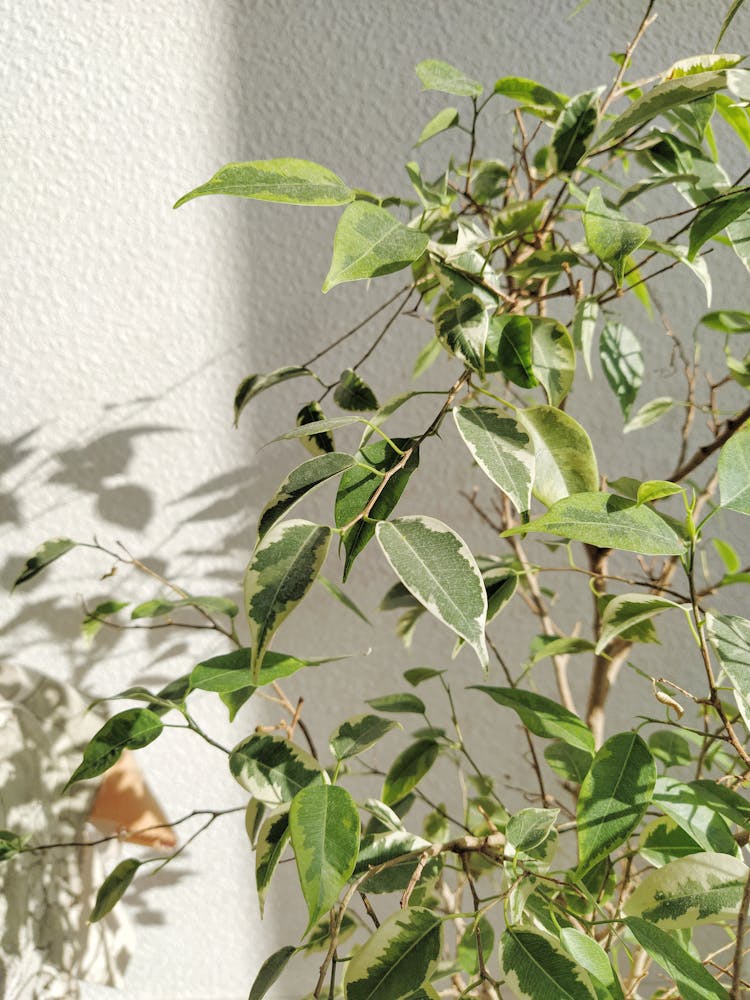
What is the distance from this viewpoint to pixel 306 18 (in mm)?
785

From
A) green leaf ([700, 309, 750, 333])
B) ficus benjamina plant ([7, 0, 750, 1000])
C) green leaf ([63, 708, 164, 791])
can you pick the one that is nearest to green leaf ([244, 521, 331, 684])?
ficus benjamina plant ([7, 0, 750, 1000])

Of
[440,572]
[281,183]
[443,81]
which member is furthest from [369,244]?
[443,81]

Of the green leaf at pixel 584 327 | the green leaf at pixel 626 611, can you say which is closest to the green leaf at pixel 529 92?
the green leaf at pixel 584 327

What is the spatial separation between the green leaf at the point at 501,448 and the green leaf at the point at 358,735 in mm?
214

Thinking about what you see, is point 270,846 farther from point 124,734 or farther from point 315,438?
point 315,438

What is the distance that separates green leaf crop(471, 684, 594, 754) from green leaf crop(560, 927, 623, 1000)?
11 cm

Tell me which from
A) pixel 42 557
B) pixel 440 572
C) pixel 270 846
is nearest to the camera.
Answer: pixel 440 572

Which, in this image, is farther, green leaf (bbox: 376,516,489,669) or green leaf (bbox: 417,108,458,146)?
green leaf (bbox: 417,108,458,146)

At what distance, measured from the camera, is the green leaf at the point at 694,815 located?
1.54 feet

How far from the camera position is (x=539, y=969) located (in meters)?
0.39

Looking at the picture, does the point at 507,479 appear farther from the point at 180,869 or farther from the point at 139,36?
the point at 180,869

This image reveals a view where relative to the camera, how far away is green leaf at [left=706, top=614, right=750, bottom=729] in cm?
38

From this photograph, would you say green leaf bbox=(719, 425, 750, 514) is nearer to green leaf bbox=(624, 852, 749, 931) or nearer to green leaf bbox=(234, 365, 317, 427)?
green leaf bbox=(624, 852, 749, 931)

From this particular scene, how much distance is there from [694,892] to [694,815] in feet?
0.18
